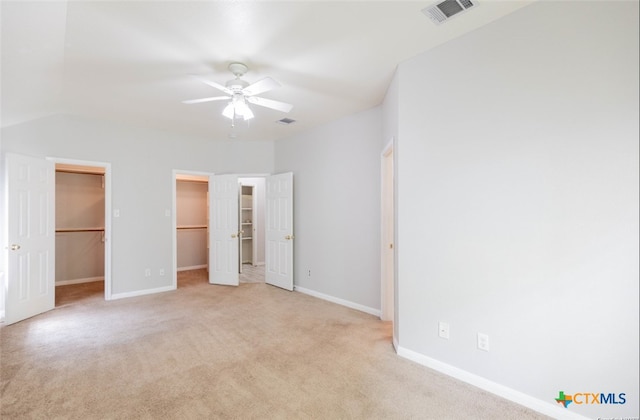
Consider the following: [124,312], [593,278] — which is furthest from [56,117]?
[593,278]

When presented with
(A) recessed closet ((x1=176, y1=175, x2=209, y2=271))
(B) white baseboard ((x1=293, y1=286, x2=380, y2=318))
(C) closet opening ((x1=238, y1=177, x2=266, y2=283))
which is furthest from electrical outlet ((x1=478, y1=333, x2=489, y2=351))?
Result: (A) recessed closet ((x1=176, y1=175, x2=209, y2=271))

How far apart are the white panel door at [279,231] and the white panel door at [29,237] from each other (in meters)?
3.14

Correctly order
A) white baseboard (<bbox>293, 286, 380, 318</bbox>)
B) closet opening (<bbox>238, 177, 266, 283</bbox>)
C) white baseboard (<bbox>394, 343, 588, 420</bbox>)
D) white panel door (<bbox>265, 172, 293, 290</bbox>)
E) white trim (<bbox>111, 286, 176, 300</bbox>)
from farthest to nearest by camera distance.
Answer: closet opening (<bbox>238, 177, 266, 283</bbox>) → white panel door (<bbox>265, 172, 293, 290</bbox>) → white trim (<bbox>111, 286, 176, 300</bbox>) → white baseboard (<bbox>293, 286, 380, 318</bbox>) → white baseboard (<bbox>394, 343, 588, 420</bbox>)

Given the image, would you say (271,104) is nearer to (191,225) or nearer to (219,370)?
(219,370)

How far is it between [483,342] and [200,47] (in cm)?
334

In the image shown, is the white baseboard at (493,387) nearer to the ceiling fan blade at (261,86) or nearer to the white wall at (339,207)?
the white wall at (339,207)

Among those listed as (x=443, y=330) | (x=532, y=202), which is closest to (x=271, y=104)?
(x=532, y=202)

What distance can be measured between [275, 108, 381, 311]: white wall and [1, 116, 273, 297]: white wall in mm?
2061

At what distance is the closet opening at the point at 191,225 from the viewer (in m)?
6.79

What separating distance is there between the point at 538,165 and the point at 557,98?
447mm

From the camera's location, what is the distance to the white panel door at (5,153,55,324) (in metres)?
3.50

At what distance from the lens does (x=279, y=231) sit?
5285 millimetres

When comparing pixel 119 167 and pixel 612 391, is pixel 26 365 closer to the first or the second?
pixel 119 167

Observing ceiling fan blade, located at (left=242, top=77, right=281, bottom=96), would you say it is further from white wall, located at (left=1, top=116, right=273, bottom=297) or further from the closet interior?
the closet interior
